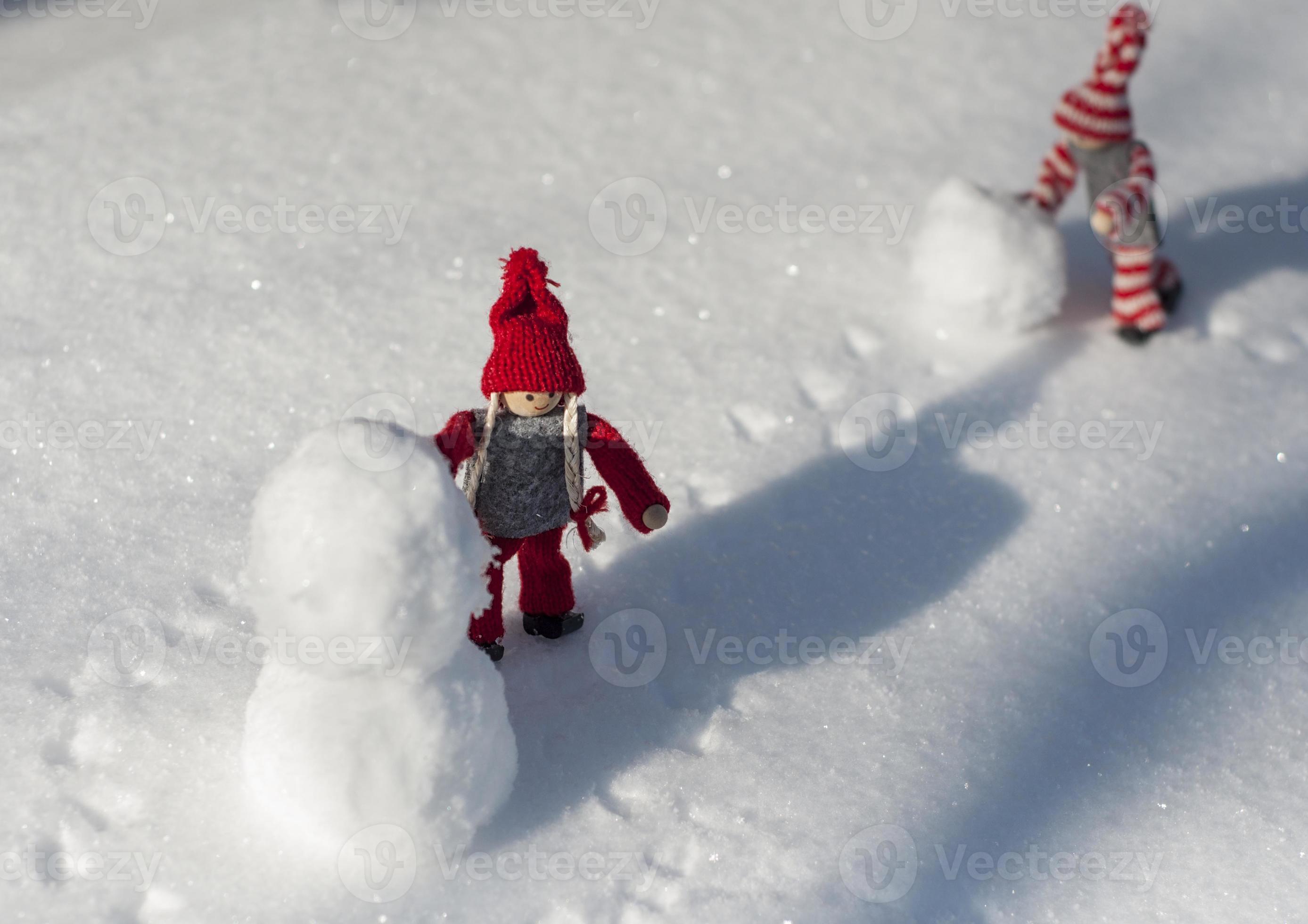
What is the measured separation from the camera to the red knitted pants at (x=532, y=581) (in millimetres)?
2387

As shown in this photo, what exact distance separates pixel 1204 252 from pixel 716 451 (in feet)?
6.33

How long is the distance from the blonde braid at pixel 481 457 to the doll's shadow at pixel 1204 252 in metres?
2.07

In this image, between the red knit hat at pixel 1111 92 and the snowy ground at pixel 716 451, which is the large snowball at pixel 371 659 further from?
the red knit hat at pixel 1111 92

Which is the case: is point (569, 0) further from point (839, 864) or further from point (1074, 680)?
point (839, 864)

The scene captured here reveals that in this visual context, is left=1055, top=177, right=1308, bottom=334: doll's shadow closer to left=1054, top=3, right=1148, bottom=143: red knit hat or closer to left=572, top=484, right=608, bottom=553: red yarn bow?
left=1054, top=3, right=1148, bottom=143: red knit hat

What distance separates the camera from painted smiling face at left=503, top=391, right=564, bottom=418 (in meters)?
2.20

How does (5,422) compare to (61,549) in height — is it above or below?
above

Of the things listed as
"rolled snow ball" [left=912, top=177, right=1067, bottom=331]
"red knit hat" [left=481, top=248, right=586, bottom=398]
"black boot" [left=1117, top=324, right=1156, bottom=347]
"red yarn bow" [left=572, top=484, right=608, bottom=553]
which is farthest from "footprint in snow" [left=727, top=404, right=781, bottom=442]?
"black boot" [left=1117, top=324, right=1156, bottom=347]

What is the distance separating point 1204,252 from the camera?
3945mm

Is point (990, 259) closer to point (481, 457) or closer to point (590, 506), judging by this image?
point (590, 506)

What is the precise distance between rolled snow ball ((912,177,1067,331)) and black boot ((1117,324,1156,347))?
0.22 metres

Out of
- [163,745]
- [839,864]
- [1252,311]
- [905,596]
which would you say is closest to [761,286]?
[905,596]

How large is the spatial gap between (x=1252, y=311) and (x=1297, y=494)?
2.54ft

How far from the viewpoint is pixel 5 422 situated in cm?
296
